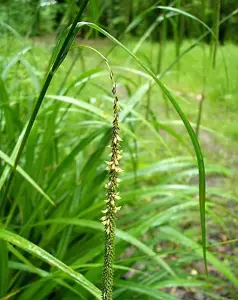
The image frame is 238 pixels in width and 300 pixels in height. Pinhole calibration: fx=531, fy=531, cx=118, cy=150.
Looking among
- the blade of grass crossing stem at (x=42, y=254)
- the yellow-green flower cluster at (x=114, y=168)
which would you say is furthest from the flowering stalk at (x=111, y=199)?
the blade of grass crossing stem at (x=42, y=254)

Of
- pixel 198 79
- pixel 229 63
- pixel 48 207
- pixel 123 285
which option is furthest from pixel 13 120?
pixel 229 63

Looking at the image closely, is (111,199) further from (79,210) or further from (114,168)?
(79,210)

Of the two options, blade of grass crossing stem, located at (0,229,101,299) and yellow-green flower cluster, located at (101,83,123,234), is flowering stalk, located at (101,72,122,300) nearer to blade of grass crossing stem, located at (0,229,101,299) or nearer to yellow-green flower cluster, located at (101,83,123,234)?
yellow-green flower cluster, located at (101,83,123,234)

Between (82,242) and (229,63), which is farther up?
(229,63)

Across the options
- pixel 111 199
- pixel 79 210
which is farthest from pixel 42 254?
pixel 79 210

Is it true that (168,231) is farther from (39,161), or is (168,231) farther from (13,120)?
(13,120)

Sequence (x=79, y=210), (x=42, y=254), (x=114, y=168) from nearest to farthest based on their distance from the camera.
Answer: (x=114, y=168) → (x=42, y=254) → (x=79, y=210)

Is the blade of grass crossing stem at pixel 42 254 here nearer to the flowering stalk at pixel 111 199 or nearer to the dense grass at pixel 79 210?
the dense grass at pixel 79 210

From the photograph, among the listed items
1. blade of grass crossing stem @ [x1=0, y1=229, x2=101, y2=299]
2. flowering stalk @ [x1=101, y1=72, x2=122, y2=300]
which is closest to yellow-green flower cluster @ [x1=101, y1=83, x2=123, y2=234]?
flowering stalk @ [x1=101, y1=72, x2=122, y2=300]
